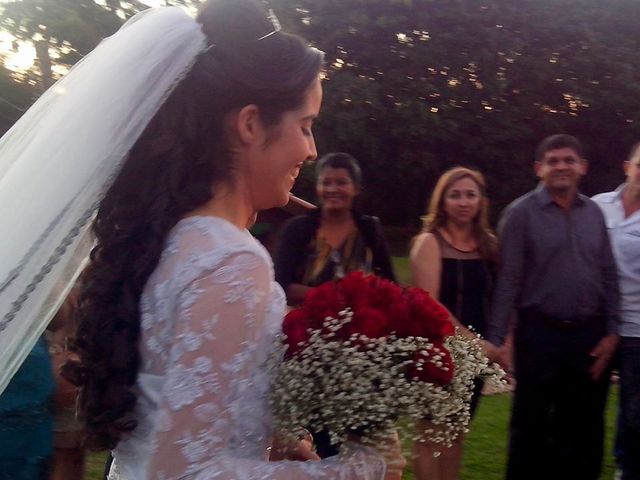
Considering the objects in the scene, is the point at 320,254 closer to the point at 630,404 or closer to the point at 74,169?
the point at 630,404

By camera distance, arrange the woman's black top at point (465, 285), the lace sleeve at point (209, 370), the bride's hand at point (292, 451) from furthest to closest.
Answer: the woman's black top at point (465, 285), the bride's hand at point (292, 451), the lace sleeve at point (209, 370)

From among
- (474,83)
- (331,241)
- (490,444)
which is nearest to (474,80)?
(474,83)

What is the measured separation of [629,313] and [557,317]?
0.49m

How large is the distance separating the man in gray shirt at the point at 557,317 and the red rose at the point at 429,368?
3280 millimetres

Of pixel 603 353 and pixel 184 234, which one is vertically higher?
pixel 184 234

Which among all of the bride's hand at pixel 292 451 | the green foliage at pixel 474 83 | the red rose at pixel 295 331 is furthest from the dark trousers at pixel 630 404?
the green foliage at pixel 474 83

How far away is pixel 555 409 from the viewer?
5145 millimetres

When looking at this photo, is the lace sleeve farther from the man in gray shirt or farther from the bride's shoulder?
the man in gray shirt

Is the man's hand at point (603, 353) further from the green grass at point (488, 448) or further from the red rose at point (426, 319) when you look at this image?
the red rose at point (426, 319)

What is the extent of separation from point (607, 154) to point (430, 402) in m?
23.8

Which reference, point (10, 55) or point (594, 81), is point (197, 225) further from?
point (594, 81)

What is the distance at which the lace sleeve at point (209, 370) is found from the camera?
4.95 feet

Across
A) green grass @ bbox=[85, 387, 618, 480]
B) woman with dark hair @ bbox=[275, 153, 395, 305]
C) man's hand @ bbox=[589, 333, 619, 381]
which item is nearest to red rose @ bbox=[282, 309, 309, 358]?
woman with dark hair @ bbox=[275, 153, 395, 305]

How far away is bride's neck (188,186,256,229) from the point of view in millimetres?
1688
